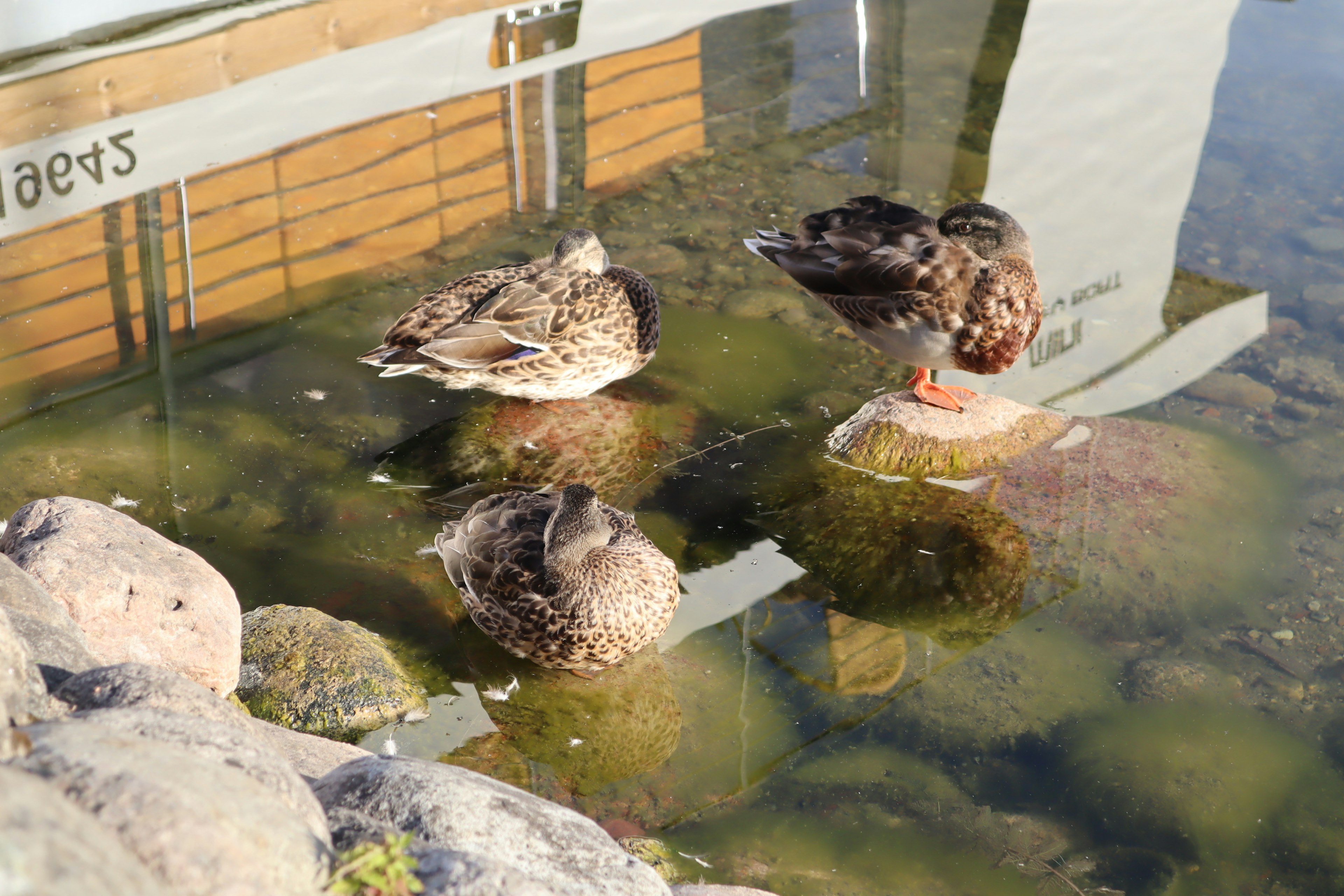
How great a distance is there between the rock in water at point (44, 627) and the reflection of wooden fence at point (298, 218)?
2.80 meters

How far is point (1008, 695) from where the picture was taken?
3.83 m

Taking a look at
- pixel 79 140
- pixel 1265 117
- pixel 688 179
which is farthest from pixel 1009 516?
pixel 79 140

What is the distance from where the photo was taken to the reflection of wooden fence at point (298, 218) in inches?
219

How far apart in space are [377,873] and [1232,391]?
5085 millimetres

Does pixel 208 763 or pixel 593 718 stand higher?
pixel 208 763

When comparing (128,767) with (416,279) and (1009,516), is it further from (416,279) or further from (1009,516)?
(416,279)

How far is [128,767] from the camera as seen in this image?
1692 millimetres

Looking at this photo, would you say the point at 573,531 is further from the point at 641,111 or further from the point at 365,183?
the point at 641,111

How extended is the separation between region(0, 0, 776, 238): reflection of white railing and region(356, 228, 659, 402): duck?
2.90 metres

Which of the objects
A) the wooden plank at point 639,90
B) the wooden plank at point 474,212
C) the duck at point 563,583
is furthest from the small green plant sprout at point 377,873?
the wooden plank at point 639,90

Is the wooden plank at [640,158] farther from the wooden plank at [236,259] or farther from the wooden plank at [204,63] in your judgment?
the wooden plank at [204,63]

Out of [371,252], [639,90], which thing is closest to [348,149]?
[371,252]

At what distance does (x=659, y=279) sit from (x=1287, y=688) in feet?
11.9

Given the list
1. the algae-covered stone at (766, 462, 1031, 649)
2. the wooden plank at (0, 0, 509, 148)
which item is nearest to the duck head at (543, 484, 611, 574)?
the algae-covered stone at (766, 462, 1031, 649)
